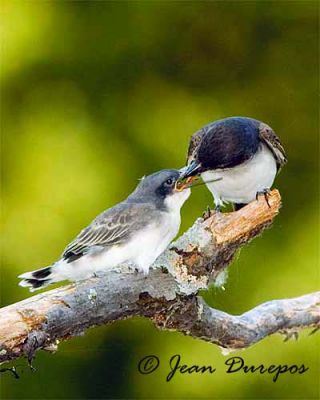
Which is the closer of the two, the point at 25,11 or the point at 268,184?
the point at 268,184

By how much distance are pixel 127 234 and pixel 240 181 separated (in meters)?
0.53

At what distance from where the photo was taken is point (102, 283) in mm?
2420

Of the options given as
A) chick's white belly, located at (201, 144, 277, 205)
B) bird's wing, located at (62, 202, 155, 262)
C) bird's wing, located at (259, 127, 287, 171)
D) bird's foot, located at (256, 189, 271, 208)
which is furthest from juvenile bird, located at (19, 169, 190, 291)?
bird's wing, located at (259, 127, 287, 171)

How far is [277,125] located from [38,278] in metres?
1.67

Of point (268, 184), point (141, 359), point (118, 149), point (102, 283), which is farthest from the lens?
point (118, 149)

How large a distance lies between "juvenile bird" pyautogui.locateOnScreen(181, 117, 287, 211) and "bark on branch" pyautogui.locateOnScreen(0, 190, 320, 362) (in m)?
0.33

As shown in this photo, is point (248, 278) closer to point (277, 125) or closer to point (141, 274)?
point (277, 125)

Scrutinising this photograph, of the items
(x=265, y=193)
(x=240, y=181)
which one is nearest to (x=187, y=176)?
(x=265, y=193)

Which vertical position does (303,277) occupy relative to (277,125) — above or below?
below

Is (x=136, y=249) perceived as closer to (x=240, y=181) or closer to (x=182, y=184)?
(x=182, y=184)

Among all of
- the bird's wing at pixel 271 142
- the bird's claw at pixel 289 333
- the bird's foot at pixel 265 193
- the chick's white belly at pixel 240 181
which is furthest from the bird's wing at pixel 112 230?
the bird's wing at pixel 271 142

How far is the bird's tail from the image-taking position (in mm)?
2719

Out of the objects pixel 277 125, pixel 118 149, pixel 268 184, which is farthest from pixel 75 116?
pixel 268 184

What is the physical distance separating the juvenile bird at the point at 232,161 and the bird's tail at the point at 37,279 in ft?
1.66
